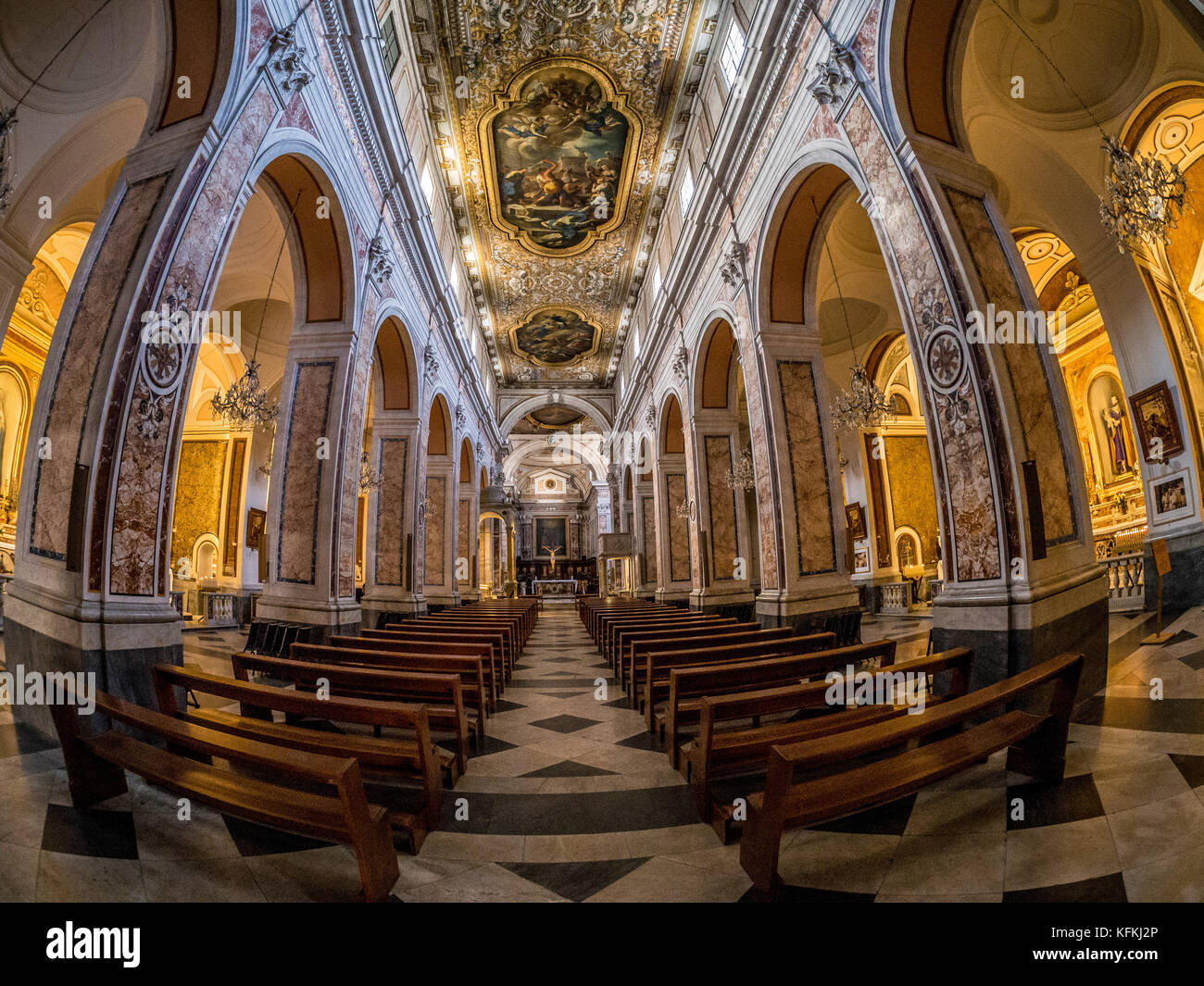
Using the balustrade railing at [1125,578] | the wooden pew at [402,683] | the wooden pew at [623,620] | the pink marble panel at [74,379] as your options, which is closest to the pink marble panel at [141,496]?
the pink marble panel at [74,379]

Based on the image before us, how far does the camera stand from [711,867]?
195 cm

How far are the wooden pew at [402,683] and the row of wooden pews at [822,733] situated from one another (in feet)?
3.75

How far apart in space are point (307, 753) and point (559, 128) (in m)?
11.5

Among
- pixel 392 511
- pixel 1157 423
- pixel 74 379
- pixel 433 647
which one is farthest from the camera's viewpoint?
pixel 392 511

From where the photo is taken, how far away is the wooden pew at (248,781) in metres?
1.64

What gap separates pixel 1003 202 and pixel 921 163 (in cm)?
514

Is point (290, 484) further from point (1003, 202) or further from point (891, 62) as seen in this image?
point (1003, 202)

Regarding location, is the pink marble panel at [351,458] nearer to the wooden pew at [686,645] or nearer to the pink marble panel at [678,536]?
the wooden pew at [686,645]

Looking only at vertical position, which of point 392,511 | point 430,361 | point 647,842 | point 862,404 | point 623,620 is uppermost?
point 430,361

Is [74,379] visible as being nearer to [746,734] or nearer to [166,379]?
[166,379]

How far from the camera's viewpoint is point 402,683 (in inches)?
122

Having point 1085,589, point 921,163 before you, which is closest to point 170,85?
point 921,163

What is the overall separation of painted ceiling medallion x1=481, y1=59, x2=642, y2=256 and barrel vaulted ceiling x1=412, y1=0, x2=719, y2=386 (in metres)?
0.02

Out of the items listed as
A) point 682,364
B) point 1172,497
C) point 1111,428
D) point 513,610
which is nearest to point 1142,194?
point 1172,497
